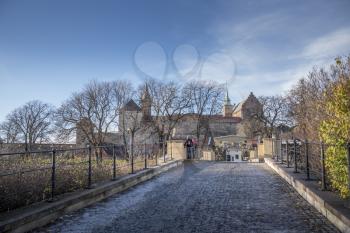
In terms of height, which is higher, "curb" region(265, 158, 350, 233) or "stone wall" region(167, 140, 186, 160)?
"stone wall" region(167, 140, 186, 160)

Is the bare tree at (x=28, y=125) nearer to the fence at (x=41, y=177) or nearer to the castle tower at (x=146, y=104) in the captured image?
the castle tower at (x=146, y=104)

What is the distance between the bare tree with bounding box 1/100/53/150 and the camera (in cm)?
5612

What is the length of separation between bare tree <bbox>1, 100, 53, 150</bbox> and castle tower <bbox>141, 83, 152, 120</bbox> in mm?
14658

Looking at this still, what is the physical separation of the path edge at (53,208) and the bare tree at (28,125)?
49.1 metres

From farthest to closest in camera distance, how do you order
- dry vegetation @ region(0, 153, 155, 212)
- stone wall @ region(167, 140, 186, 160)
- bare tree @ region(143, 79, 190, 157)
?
bare tree @ region(143, 79, 190, 157) → stone wall @ region(167, 140, 186, 160) → dry vegetation @ region(0, 153, 155, 212)

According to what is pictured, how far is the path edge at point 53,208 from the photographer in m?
5.12

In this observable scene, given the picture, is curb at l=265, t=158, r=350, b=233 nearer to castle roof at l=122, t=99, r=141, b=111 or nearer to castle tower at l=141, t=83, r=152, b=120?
castle tower at l=141, t=83, r=152, b=120

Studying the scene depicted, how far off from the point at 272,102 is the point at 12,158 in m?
53.3

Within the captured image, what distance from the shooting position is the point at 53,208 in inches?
243

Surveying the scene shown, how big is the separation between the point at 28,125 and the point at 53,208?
5600cm

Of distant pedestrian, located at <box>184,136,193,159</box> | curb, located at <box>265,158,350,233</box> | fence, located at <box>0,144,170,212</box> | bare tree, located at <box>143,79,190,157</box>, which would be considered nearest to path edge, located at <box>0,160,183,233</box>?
fence, located at <box>0,144,170,212</box>

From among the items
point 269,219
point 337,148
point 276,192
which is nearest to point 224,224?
point 269,219

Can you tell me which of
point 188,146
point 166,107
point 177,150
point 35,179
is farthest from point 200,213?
point 166,107

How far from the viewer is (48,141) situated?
55031 mm
